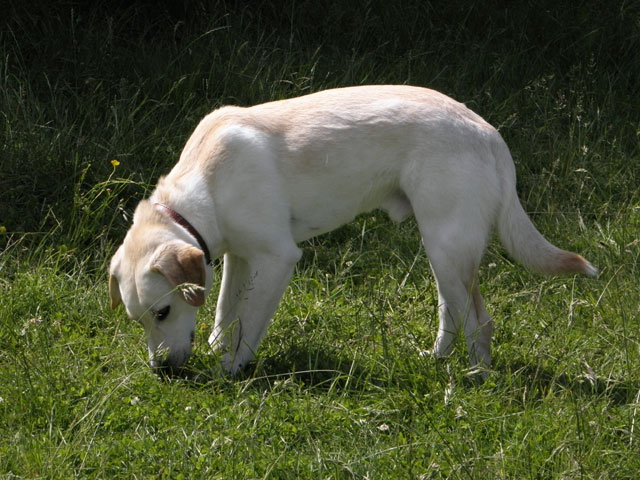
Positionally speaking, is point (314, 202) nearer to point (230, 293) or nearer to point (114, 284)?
point (230, 293)

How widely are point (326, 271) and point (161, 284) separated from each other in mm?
1478

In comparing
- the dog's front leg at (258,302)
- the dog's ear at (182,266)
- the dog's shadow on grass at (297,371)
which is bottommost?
the dog's shadow on grass at (297,371)

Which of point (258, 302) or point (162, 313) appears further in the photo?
point (258, 302)

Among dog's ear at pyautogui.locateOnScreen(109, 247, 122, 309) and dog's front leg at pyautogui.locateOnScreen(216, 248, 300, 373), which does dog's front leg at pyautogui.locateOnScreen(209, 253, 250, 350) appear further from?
dog's ear at pyautogui.locateOnScreen(109, 247, 122, 309)

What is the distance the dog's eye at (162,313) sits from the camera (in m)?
3.97

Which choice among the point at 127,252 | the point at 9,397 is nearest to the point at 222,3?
the point at 127,252

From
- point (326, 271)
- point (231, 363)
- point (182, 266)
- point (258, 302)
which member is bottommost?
point (326, 271)

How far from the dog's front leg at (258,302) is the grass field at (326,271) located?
4.2 inches

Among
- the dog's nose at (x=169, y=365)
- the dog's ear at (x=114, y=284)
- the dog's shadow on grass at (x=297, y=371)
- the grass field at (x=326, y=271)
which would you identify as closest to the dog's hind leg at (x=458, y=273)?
the grass field at (x=326, y=271)

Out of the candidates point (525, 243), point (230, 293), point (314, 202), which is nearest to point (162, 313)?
point (230, 293)

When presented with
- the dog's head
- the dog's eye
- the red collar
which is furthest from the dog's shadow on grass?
the red collar

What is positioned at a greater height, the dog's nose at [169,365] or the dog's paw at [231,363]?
the dog's nose at [169,365]

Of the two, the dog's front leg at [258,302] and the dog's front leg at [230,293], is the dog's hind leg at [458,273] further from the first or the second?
the dog's front leg at [230,293]

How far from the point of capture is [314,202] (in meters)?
4.30
